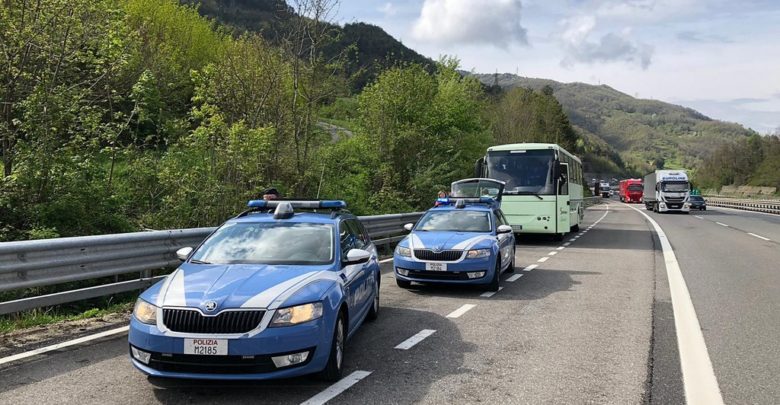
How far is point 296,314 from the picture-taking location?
481cm

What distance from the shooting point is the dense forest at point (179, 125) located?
10.1 meters

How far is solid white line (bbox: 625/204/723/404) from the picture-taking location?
4.96 m

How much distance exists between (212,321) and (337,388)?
3.85 feet

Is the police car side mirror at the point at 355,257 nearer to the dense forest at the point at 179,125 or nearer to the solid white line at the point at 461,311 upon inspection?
the solid white line at the point at 461,311

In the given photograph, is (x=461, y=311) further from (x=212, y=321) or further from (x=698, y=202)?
(x=698, y=202)

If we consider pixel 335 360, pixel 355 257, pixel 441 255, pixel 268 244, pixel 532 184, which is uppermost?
pixel 532 184

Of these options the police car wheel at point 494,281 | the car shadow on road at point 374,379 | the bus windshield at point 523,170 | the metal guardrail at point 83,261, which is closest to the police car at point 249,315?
the car shadow on road at point 374,379

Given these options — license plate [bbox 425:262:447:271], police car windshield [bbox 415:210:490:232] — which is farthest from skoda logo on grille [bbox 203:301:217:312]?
police car windshield [bbox 415:210:490:232]

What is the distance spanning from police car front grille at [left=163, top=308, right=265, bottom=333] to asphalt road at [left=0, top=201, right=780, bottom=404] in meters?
0.57

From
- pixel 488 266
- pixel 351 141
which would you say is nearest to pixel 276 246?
pixel 488 266

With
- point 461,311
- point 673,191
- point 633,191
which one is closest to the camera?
point 461,311

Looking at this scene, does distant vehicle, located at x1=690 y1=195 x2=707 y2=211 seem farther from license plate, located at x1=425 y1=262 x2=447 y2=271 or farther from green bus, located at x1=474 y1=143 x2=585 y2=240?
license plate, located at x1=425 y1=262 x2=447 y2=271

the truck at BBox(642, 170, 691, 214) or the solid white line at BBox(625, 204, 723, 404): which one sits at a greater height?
the truck at BBox(642, 170, 691, 214)

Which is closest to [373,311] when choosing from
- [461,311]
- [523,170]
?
[461,311]
